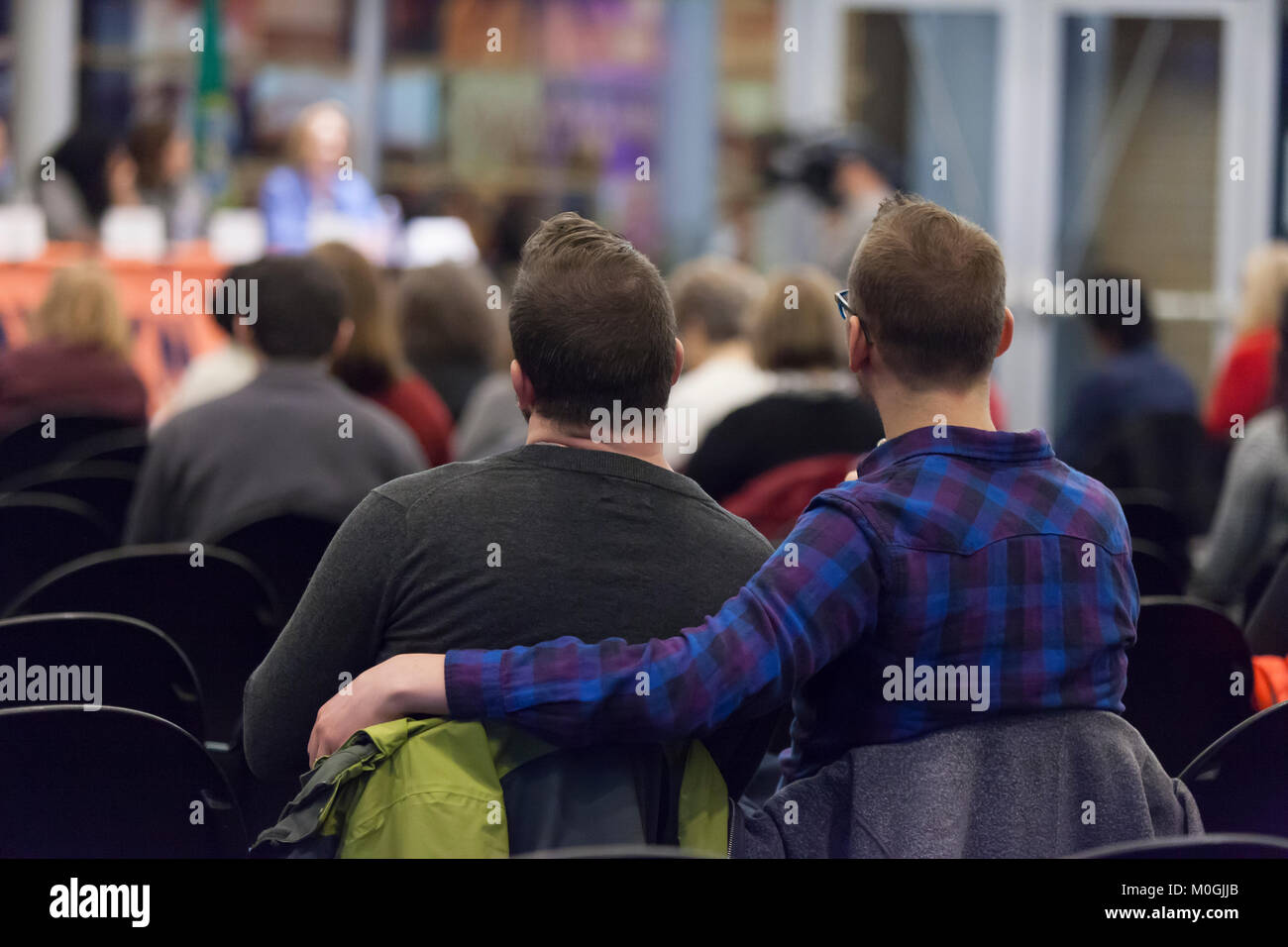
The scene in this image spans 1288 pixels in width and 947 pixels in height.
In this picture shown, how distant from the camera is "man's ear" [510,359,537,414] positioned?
5.30 ft

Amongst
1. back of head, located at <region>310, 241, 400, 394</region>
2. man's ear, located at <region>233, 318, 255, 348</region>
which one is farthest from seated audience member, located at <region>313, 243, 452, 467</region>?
man's ear, located at <region>233, 318, 255, 348</region>

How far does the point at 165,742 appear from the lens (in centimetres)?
152

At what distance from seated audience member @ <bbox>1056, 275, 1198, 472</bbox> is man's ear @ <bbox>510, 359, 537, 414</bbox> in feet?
12.6

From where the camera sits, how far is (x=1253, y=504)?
131 inches

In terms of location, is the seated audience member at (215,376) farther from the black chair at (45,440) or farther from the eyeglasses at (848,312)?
the eyeglasses at (848,312)

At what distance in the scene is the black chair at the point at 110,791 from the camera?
148 cm

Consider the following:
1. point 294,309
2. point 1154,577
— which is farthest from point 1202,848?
point 294,309

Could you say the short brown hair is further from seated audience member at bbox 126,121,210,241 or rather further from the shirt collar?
seated audience member at bbox 126,121,210,241

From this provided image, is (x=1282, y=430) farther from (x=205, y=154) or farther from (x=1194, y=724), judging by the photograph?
(x=205, y=154)

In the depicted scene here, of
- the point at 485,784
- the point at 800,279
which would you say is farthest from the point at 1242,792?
the point at 800,279

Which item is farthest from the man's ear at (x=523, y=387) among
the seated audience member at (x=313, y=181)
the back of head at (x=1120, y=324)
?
the seated audience member at (x=313, y=181)

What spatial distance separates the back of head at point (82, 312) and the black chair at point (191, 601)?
97.0 inches

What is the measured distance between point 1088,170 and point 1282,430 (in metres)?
6.07
